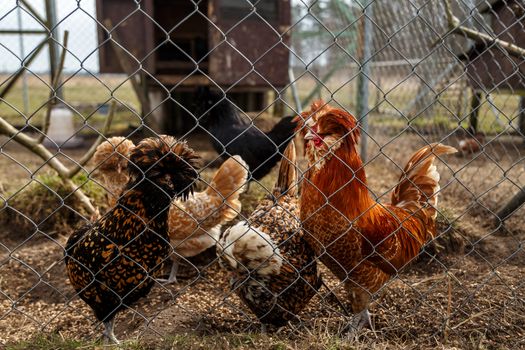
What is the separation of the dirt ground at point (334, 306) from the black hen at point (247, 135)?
4.67 feet

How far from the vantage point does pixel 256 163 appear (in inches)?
168

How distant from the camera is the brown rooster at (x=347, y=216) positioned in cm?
218

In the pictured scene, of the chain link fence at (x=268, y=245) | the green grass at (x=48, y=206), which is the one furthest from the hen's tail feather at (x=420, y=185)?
the green grass at (x=48, y=206)

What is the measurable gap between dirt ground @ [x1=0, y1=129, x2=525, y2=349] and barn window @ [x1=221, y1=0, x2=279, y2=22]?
10.9 feet

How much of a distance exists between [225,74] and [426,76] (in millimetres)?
2704

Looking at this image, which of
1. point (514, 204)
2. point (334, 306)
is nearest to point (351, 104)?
point (514, 204)

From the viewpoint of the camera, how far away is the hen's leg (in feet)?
7.47

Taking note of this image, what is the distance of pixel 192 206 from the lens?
3.16m

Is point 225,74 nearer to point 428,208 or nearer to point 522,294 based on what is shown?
point 428,208

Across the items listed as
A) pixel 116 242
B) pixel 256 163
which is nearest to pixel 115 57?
pixel 256 163

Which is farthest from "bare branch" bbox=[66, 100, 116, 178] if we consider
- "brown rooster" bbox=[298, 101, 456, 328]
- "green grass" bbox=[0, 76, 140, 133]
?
"green grass" bbox=[0, 76, 140, 133]

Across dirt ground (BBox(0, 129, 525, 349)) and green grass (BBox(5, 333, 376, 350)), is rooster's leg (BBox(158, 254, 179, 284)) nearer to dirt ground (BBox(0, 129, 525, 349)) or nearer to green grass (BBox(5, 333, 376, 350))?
dirt ground (BBox(0, 129, 525, 349))

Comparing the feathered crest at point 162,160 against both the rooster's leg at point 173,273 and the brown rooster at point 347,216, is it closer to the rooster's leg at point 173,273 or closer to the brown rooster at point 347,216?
the brown rooster at point 347,216

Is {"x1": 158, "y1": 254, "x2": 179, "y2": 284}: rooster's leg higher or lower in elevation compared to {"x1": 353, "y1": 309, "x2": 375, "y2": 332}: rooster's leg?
lower
